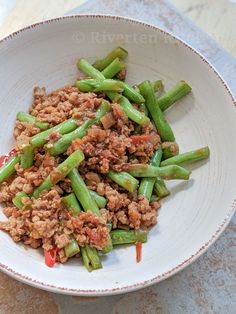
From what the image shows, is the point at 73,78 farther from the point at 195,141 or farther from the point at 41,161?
the point at 195,141

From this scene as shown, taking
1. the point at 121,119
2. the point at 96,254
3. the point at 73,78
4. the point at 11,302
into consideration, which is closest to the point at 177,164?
the point at 121,119

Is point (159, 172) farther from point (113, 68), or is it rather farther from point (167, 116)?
point (113, 68)

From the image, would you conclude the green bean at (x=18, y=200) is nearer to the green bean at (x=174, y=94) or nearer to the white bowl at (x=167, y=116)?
the white bowl at (x=167, y=116)

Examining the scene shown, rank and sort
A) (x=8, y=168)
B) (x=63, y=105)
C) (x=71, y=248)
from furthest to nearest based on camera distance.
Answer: (x=63, y=105)
(x=8, y=168)
(x=71, y=248)

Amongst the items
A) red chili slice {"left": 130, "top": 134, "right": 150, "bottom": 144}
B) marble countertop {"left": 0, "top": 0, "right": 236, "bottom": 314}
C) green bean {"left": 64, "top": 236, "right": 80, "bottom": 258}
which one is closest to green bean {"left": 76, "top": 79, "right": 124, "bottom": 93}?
red chili slice {"left": 130, "top": 134, "right": 150, "bottom": 144}

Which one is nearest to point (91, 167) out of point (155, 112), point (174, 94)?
point (155, 112)

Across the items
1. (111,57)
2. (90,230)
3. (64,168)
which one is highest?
(111,57)

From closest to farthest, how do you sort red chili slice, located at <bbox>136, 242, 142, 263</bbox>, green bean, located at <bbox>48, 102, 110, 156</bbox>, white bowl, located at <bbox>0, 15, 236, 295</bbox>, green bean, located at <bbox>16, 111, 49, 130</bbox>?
white bowl, located at <bbox>0, 15, 236, 295</bbox>, red chili slice, located at <bbox>136, 242, 142, 263</bbox>, green bean, located at <bbox>48, 102, 110, 156</bbox>, green bean, located at <bbox>16, 111, 49, 130</bbox>

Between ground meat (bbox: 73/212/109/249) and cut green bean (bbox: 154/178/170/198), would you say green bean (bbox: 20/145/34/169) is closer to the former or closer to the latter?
ground meat (bbox: 73/212/109/249)
